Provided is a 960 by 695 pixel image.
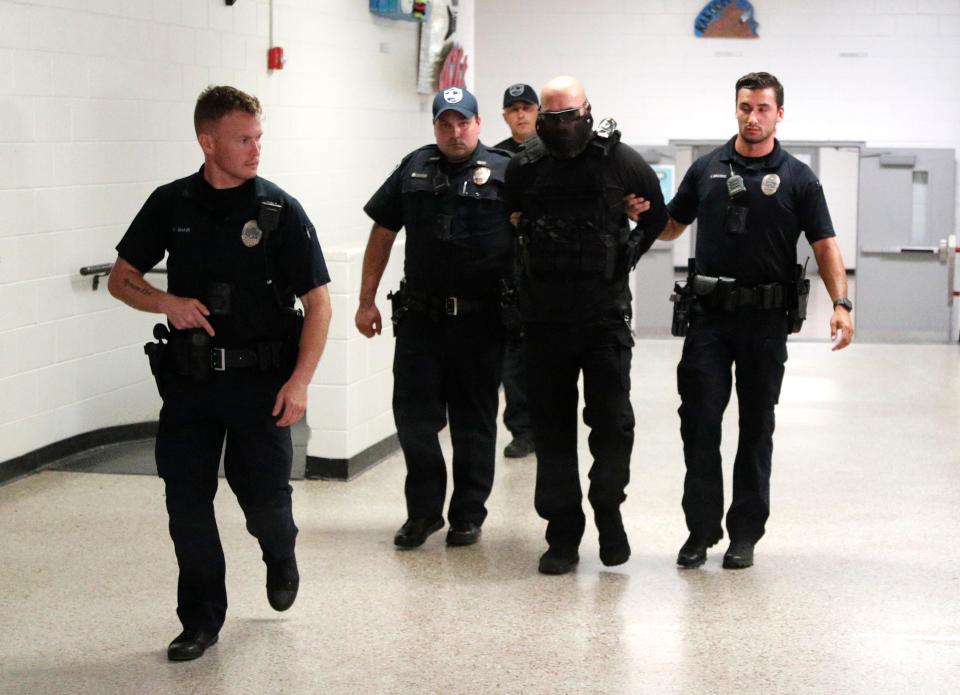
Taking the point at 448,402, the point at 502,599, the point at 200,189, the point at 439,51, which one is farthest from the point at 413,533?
the point at 439,51

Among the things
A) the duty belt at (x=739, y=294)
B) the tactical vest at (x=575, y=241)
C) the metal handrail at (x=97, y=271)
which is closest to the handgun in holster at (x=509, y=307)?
the tactical vest at (x=575, y=241)

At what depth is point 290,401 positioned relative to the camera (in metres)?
3.68

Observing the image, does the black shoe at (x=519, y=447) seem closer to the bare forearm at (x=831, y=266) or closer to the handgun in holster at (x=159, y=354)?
the bare forearm at (x=831, y=266)

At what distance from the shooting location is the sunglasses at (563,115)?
431cm

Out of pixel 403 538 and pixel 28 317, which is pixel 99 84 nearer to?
pixel 28 317

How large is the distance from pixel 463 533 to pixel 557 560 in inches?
19.3

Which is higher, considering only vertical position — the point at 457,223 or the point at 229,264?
the point at 457,223

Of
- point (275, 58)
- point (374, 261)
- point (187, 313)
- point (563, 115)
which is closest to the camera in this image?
point (187, 313)

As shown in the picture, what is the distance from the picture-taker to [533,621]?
418cm

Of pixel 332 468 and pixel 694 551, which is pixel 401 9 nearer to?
pixel 332 468

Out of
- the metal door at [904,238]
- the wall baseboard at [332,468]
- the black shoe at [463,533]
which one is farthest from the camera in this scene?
the metal door at [904,238]

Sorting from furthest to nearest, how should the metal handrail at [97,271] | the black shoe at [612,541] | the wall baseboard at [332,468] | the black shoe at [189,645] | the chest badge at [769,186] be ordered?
the metal handrail at [97,271] < the wall baseboard at [332,468] < the black shoe at [612,541] < the chest badge at [769,186] < the black shoe at [189,645]

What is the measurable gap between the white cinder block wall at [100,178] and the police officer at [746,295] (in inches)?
71.9

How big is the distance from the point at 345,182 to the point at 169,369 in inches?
212
